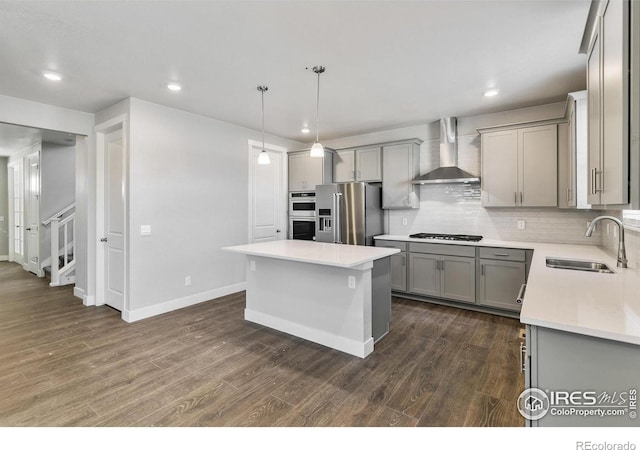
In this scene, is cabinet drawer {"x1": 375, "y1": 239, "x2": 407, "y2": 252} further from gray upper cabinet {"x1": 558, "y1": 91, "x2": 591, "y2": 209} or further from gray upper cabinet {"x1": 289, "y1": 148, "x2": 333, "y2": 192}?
gray upper cabinet {"x1": 558, "y1": 91, "x2": 591, "y2": 209}

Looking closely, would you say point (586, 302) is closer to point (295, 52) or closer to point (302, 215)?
point (295, 52)

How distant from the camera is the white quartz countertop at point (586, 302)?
120cm

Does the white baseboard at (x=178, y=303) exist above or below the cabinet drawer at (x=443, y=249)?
below

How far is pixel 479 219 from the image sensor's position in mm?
4527

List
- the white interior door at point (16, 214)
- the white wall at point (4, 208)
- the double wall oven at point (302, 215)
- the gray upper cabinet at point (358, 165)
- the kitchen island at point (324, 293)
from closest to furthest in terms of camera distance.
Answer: the kitchen island at point (324, 293) → the gray upper cabinet at point (358, 165) → the double wall oven at point (302, 215) → the white interior door at point (16, 214) → the white wall at point (4, 208)

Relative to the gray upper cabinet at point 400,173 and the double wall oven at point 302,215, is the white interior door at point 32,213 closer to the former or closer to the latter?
the double wall oven at point 302,215

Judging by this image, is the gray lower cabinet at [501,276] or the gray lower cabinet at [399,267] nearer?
the gray lower cabinet at [501,276]

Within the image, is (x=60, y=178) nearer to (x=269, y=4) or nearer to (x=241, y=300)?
(x=241, y=300)

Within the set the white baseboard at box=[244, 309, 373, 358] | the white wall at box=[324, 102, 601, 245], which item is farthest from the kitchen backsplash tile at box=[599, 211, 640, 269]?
the white baseboard at box=[244, 309, 373, 358]

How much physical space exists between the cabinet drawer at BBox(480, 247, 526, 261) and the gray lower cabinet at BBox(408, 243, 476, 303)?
0.46ft

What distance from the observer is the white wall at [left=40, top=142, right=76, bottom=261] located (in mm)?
5969

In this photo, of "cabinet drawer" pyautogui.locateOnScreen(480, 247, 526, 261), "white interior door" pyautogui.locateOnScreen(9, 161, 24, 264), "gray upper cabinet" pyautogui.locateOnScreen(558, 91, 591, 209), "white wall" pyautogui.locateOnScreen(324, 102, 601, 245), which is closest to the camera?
"gray upper cabinet" pyautogui.locateOnScreen(558, 91, 591, 209)

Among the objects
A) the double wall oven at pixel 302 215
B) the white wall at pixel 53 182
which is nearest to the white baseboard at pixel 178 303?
the double wall oven at pixel 302 215
